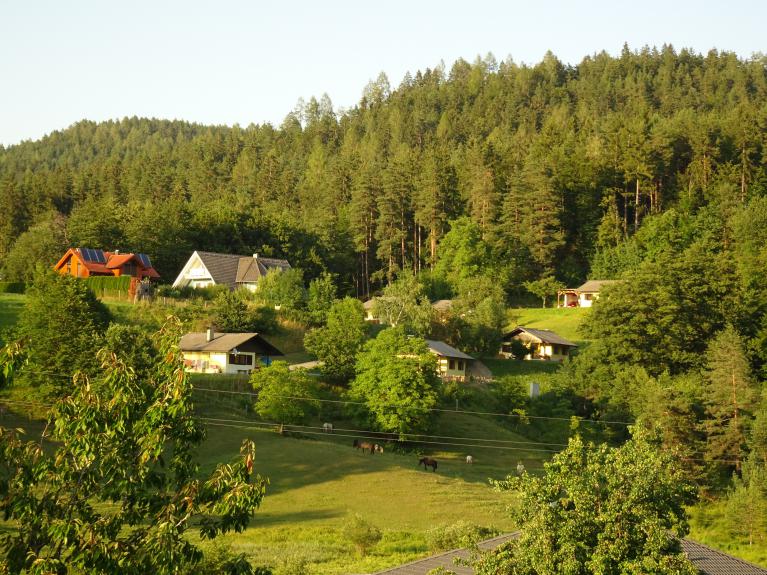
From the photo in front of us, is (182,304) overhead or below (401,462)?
overhead

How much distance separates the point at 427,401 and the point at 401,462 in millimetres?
5615

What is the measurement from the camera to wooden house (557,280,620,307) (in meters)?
88.3

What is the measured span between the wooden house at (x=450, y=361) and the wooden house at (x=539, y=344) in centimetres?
759

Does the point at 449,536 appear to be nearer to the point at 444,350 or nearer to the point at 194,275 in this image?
the point at 444,350

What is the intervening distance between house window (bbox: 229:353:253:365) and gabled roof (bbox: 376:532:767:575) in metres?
34.5

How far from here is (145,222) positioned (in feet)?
290

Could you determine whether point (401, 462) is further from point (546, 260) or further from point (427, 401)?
point (546, 260)

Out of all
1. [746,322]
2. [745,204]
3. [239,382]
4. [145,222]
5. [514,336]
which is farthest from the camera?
[745,204]

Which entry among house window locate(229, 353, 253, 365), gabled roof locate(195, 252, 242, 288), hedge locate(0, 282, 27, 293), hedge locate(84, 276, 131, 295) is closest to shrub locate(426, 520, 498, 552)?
house window locate(229, 353, 253, 365)

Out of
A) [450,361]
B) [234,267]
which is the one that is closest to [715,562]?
[450,361]

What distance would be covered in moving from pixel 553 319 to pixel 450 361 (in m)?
21.4

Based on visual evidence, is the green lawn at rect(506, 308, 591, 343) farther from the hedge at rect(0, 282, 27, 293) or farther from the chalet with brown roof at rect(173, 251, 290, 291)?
the hedge at rect(0, 282, 27, 293)

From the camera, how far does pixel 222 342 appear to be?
6066cm

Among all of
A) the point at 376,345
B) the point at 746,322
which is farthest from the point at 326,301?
the point at 746,322
